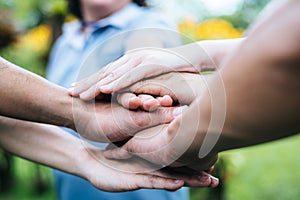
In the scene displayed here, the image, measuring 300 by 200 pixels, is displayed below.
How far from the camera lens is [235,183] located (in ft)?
12.9

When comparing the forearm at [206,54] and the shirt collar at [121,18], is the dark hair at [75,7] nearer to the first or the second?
the shirt collar at [121,18]

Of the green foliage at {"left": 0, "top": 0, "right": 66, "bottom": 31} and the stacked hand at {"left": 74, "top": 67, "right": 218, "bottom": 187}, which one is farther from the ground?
the stacked hand at {"left": 74, "top": 67, "right": 218, "bottom": 187}

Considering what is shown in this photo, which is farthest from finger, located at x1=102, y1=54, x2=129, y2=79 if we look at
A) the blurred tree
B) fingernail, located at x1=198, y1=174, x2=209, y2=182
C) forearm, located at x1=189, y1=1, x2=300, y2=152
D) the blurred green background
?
the blurred tree

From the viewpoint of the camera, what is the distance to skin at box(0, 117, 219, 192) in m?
1.27

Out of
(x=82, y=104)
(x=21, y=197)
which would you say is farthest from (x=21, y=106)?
(x=21, y=197)

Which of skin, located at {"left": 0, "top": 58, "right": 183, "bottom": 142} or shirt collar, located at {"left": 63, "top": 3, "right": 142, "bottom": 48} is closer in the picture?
skin, located at {"left": 0, "top": 58, "right": 183, "bottom": 142}

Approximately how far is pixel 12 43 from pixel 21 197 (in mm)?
1117

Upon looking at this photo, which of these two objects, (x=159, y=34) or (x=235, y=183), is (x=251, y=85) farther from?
(x=235, y=183)

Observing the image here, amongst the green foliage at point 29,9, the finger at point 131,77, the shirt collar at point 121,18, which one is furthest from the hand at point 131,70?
the green foliage at point 29,9

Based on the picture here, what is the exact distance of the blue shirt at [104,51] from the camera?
162 centimetres

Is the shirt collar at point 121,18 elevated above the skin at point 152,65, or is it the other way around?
the skin at point 152,65

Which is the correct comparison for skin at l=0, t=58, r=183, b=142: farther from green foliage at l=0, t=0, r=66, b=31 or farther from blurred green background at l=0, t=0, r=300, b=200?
green foliage at l=0, t=0, r=66, b=31

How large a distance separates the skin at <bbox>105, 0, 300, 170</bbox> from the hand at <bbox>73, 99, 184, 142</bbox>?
27 centimetres

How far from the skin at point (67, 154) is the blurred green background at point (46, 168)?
55.7 inches
